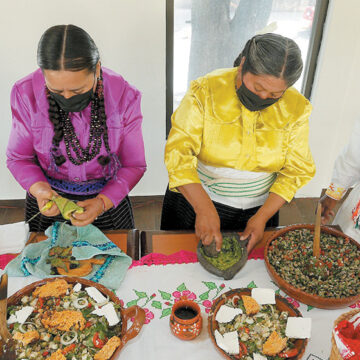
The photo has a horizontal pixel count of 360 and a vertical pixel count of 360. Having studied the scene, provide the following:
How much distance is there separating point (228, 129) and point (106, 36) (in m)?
1.61

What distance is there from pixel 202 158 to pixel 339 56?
76.5 inches

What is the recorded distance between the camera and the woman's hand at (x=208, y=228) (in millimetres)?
1527

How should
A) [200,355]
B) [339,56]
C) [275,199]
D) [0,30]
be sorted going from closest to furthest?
[200,355]
[275,199]
[0,30]
[339,56]

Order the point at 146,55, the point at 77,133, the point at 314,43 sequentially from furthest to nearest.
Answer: the point at 314,43
the point at 146,55
the point at 77,133

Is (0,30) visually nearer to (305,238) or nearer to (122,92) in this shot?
(122,92)

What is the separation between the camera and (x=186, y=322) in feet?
3.98

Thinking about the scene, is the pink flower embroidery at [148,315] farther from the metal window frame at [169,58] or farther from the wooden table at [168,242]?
the metal window frame at [169,58]

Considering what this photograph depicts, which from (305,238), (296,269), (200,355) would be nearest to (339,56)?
(305,238)

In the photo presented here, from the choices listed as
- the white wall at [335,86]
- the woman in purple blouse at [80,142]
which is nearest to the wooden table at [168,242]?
the woman in purple blouse at [80,142]

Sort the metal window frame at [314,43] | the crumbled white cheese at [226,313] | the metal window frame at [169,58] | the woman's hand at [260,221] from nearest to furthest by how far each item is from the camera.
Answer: the crumbled white cheese at [226,313]
the woman's hand at [260,221]
the metal window frame at [169,58]
the metal window frame at [314,43]

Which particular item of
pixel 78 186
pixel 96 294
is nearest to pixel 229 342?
pixel 96 294

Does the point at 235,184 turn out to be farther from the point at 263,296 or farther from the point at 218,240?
the point at 263,296

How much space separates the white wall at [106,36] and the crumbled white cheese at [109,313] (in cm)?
213

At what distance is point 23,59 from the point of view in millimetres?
2818
